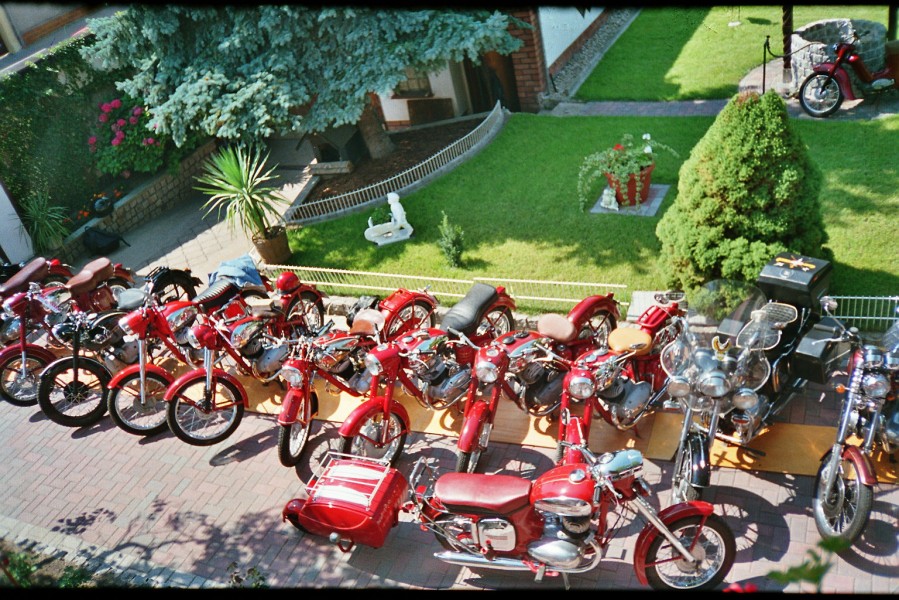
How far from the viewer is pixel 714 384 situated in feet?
17.3

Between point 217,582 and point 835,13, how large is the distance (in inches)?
608

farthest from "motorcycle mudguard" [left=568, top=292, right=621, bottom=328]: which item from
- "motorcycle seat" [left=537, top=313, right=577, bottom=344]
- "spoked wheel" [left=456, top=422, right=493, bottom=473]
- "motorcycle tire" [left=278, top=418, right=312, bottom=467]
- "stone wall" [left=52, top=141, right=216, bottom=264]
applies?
"stone wall" [left=52, top=141, right=216, bottom=264]

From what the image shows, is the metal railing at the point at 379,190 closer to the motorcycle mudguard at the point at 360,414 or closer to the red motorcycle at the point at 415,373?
the red motorcycle at the point at 415,373

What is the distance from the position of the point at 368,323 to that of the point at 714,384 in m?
3.67

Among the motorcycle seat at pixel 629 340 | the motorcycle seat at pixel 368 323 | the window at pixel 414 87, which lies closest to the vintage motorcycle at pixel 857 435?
the motorcycle seat at pixel 629 340

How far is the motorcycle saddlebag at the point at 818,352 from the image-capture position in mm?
5969

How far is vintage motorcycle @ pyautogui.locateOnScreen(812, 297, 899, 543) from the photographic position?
5262 millimetres

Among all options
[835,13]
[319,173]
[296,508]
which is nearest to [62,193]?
[319,173]

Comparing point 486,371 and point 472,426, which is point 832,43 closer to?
point 486,371

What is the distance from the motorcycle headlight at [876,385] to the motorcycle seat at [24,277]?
9531 mm

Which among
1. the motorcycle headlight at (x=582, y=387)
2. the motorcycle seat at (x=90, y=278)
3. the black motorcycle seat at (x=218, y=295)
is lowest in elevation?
the motorcycle headlight at (x=582, y=387)

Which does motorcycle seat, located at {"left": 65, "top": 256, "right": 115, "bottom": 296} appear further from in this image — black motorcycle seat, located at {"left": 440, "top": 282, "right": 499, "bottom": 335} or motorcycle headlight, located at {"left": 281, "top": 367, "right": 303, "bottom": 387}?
black motorcycle seat, located at {"left": 440, "top": 282, "right": 499, "bottom": 335}

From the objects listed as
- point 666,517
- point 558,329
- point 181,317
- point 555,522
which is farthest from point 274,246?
point 666,517

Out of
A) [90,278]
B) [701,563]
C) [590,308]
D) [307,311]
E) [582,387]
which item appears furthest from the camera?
[90,278]
